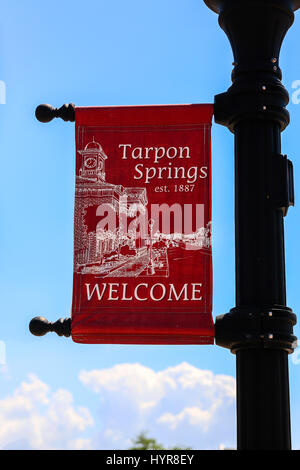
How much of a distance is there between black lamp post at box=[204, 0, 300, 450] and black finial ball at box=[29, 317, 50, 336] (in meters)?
0.96

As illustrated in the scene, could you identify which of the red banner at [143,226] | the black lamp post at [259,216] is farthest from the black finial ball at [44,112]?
the black lamp post at [259,216]

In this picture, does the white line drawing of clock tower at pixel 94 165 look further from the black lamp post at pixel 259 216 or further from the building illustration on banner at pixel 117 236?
the black lamp post at pixel 259 216

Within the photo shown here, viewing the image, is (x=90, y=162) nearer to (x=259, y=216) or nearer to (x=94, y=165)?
(x=94, y=165)

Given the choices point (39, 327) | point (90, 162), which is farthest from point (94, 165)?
point (39, 327)

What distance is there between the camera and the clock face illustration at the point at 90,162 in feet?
15.6

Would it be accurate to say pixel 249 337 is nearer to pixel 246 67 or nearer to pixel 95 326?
pixel 95 326

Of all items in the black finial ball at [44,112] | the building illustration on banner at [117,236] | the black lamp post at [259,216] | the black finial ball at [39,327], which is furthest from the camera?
the black finial ball at [44,112]

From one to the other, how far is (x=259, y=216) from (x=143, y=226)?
0.76 metres

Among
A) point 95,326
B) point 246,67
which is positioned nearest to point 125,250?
point 95,326

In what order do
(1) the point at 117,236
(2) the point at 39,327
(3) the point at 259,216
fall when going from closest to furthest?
(3) the point at 259,216 < (2) the point at 39,327 < (1) the point at 117,236

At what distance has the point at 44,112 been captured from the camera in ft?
15.5

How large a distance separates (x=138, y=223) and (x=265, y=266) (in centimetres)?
86

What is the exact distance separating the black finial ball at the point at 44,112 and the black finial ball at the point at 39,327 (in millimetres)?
1215

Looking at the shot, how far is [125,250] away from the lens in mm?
4637
